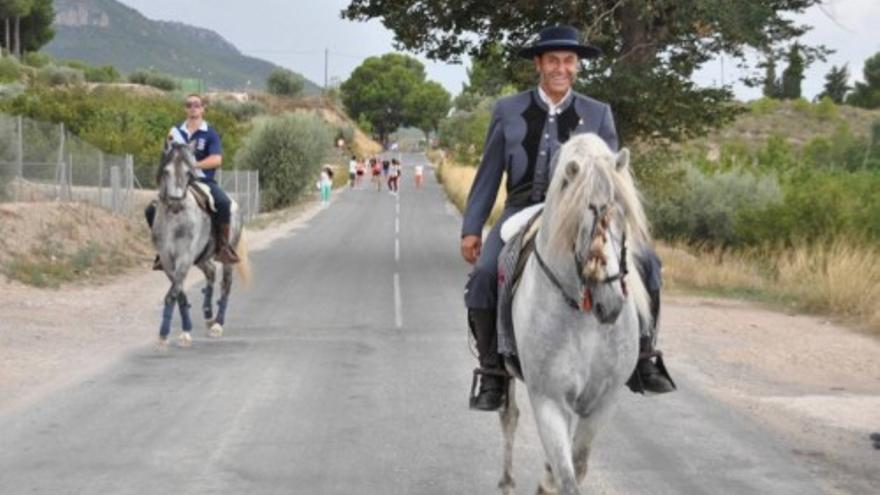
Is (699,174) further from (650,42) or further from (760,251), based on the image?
(650,42)

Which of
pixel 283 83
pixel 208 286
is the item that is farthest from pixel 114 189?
pixel 283 83

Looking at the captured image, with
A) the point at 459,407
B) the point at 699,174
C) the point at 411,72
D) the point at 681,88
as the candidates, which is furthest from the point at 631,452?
the point at 411,72

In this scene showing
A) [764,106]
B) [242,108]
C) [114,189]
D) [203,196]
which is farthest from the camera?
[764,106]

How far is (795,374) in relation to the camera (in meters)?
13.2

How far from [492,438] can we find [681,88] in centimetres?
1771

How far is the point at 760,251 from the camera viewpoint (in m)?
27.3

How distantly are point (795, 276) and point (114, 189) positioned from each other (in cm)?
1590


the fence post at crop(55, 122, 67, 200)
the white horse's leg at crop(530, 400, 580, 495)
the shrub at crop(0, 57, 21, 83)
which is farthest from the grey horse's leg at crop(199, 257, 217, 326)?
the shrub at crop(0, 57, 21, 83)

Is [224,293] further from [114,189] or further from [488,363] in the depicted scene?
[114,189]

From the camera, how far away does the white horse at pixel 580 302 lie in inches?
215

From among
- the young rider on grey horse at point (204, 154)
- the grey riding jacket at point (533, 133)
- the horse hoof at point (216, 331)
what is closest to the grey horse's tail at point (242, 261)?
the young rider on grey horse at point (204, 154)

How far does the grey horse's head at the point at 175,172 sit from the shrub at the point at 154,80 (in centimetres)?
9880

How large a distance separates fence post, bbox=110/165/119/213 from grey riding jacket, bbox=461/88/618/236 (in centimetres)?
2340

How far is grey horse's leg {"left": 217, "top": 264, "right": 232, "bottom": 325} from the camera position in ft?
50.6
